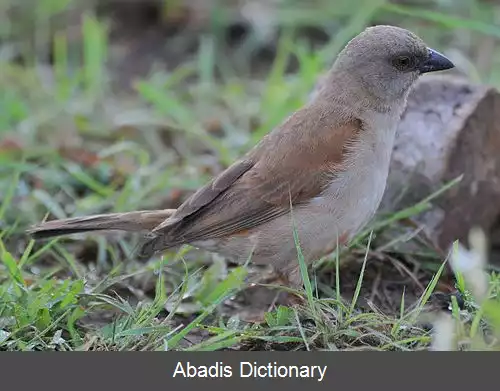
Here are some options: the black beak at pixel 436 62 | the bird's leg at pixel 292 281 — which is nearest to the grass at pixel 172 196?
the bird's leg at pixel 292 281

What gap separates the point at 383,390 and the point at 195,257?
6.14 ft

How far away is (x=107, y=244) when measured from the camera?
15.1 ft

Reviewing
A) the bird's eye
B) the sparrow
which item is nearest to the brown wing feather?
the sparrow

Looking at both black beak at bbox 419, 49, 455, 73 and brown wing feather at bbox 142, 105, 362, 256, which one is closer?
brown wing feather at bbox 142, 105, 362, 256

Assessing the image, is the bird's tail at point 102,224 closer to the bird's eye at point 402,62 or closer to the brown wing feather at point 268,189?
the brown wing feather at point 268,189

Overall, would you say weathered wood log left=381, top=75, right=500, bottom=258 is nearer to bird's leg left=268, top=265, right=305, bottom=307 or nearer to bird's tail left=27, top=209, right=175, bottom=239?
bird's leg left=268, top=265, right=305, bottom=307

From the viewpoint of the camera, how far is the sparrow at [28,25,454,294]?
3.87 meters

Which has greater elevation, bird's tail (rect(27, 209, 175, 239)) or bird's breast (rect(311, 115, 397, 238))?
bird's breast (rect(311, 115, 397, 238))

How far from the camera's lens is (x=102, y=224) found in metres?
4.07

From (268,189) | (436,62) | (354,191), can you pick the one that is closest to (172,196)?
(268,189)

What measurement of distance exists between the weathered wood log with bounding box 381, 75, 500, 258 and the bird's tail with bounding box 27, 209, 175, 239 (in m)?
1.21

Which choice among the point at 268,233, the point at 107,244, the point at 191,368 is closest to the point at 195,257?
the point at 107,244

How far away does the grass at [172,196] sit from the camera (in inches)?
137

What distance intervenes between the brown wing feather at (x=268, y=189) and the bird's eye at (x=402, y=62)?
358 mm
